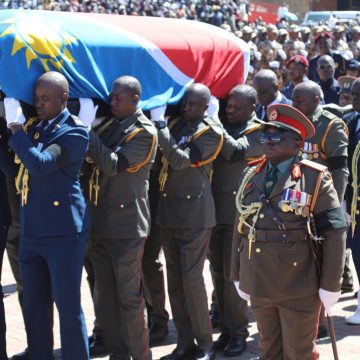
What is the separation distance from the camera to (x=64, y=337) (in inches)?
214

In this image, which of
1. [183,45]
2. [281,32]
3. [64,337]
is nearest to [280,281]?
[64,337]

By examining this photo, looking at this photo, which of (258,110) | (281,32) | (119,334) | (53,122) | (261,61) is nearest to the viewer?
(53,122)

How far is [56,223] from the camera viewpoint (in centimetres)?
526

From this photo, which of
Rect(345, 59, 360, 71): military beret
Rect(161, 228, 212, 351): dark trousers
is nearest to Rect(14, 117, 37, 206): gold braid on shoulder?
Rect(161, 228, 212, 351): dark trousers

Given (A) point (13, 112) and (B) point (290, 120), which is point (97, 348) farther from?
(B) point (290, 120)

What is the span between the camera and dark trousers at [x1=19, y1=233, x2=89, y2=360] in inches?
209

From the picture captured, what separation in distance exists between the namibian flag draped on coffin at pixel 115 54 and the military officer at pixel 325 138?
0.51m

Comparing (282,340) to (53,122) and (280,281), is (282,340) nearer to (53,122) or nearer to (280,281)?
(280,281)

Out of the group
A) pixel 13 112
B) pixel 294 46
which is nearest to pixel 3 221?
pixel 13 112

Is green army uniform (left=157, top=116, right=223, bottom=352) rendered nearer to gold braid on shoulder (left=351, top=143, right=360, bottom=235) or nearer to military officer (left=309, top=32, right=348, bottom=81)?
gold braid on shoulder (left=351, top=143, right=360, bottom=235)

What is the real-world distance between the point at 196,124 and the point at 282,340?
6.07ft

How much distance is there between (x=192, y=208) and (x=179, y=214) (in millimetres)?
98

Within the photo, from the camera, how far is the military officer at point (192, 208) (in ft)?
20.0

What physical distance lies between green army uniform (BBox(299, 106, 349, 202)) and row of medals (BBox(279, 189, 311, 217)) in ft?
6.88
